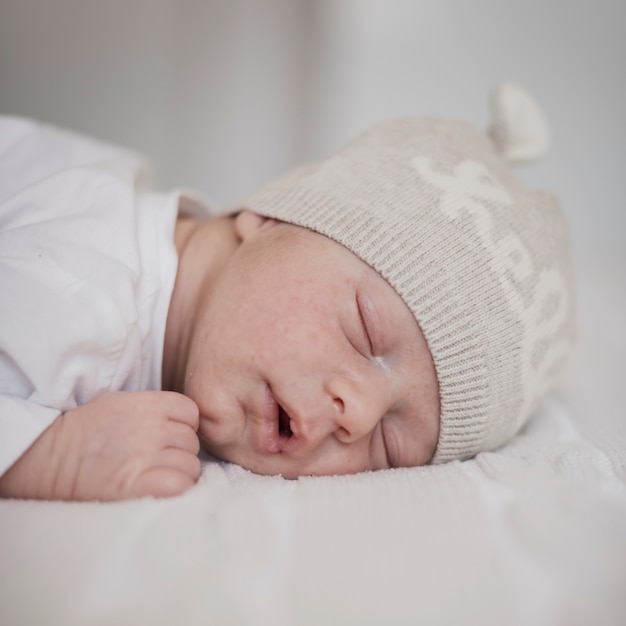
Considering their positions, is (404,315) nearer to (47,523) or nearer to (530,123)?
(47,523)

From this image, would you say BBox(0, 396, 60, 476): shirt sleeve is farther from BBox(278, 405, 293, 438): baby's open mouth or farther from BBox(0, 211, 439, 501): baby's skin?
BBox(278, 405, 293, 438): baby's open mouth

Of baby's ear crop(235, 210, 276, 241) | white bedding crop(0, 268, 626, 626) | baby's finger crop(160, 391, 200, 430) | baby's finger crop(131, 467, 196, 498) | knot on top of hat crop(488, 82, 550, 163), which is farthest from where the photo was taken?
knot on top of hat crop(488, 82, 550, 163)

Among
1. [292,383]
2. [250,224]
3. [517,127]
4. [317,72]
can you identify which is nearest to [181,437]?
[292,383]

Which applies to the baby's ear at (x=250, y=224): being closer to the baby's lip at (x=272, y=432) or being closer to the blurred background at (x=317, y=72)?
the baby's lip at (x=272, y=432)

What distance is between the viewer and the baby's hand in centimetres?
68

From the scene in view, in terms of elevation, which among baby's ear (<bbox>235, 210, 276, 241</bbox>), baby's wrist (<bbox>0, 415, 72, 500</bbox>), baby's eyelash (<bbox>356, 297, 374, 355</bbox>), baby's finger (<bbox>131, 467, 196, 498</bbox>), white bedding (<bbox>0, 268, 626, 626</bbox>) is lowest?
baby's wrist (<bbox>0, 415, 72, 500</bbox>)

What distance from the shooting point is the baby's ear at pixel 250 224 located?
3.33ft

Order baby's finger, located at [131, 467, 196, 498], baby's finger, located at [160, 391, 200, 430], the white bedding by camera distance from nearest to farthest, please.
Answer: the white bedding → baby's finger, located at [131, 467, 196, 498] → baby's finger, located at [160, 391, 200, 430]

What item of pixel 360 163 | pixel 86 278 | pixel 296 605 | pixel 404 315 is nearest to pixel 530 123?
pixel 360 163

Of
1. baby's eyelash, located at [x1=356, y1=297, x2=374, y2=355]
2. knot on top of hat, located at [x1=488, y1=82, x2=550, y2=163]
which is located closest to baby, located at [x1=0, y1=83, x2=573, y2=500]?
baby's eyelash, located at [x1=356, y1=297, x2=374, y2=355]

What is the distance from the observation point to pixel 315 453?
2.77 ft

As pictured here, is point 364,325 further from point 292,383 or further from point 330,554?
point 330,554

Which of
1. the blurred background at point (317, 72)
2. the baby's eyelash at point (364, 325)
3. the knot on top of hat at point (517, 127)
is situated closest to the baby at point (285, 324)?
the baby's eyelash at point (364, 325)

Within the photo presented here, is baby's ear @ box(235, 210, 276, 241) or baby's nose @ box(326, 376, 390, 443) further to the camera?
baby's ear @ box(235, 210, 276, 241)
